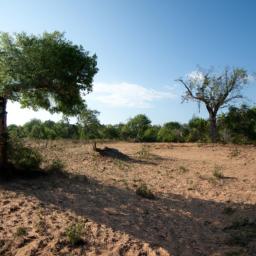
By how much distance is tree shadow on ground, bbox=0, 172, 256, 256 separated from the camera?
24.1 ft

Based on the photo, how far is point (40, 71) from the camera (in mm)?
9727

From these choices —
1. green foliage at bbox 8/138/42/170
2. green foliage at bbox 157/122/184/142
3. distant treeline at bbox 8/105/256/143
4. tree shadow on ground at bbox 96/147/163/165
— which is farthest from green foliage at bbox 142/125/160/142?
green foliage at bbox 8/138/42/170

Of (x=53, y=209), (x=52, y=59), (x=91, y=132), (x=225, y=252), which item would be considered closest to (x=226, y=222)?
(x=225, y=252)

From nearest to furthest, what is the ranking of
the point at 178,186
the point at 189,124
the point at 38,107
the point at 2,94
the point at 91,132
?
the point at 2,94 < the point at 38,107 < the point at 178,186 < the point at 91,132 < the point at 189,124

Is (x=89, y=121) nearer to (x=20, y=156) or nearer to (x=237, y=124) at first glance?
(x=20, y=156)

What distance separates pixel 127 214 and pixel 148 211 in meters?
0.65

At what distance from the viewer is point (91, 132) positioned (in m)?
22.3

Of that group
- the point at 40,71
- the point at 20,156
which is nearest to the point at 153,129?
the point at 20,156

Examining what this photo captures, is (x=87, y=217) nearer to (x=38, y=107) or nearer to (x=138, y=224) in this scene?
(x=138, y=224)

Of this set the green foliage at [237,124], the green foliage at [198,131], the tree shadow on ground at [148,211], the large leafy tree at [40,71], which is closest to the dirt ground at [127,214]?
the tree shadow on ground at [148,211]

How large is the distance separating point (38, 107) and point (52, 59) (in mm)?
2080

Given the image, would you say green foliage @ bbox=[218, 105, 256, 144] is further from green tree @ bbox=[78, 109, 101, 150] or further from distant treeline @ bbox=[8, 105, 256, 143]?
green tree @ bbox=[78, 109, 101, 150]

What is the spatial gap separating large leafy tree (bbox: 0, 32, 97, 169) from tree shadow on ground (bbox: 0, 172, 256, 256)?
1.92 meters

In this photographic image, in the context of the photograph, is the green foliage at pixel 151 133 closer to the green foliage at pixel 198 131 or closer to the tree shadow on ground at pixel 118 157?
the green foliage at pixel 198 131
